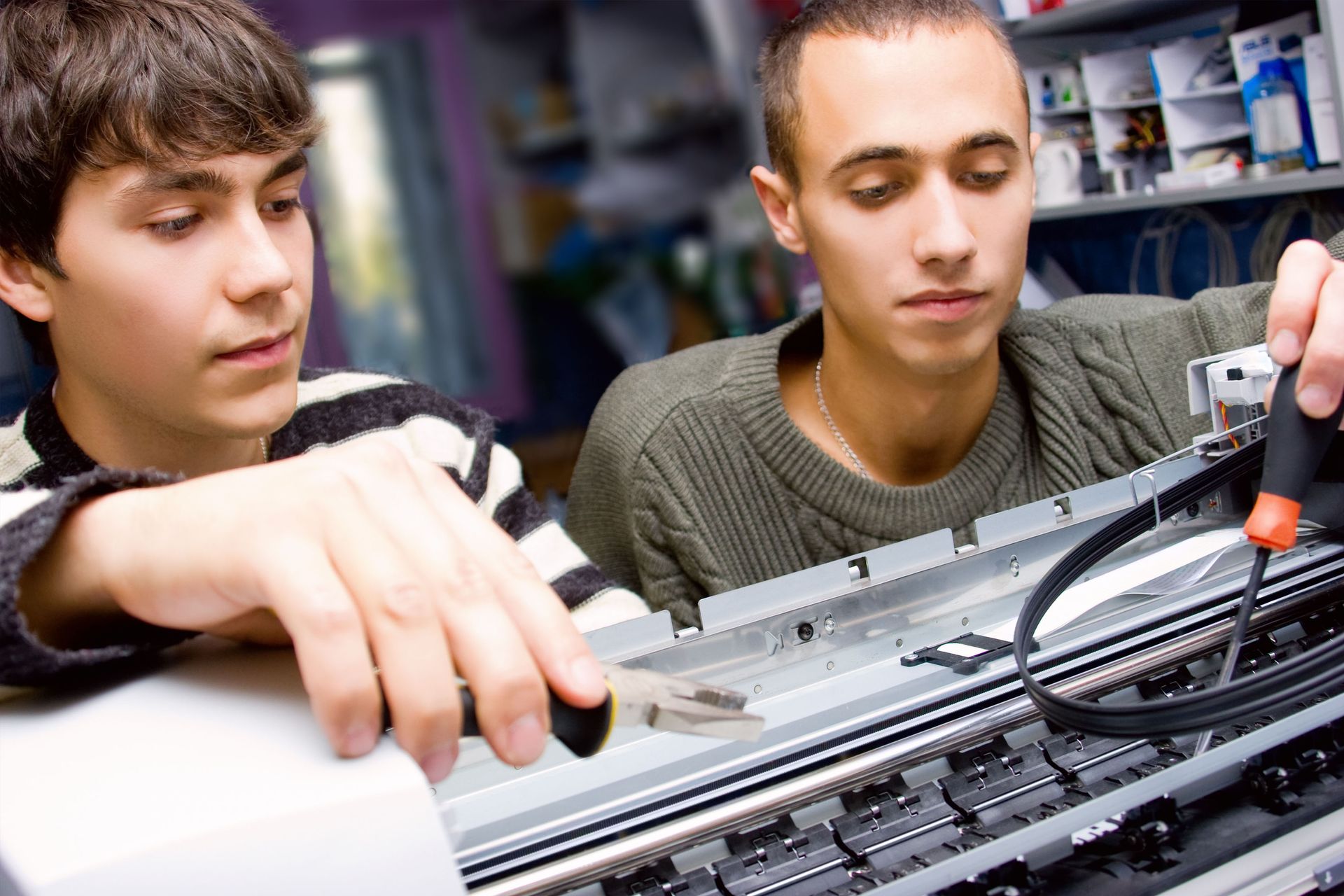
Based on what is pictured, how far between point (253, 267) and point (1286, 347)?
66 centimetres

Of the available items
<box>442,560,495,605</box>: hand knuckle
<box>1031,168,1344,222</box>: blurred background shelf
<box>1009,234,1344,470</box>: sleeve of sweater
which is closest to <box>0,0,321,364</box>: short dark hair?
<box>442,560,495,605</box>: hand knuckle

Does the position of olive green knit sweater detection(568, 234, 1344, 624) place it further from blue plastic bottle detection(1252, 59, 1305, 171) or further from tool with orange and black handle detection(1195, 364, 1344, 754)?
blue plastic bottle detection(1252, 59, 1305, 171)

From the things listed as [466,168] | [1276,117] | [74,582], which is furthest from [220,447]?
[466,168]

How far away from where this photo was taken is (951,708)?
60cm

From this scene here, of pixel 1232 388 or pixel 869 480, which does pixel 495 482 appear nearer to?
pixel 869 480

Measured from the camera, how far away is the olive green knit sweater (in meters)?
1.28

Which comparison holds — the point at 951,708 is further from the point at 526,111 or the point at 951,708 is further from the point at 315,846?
the point at 526,111

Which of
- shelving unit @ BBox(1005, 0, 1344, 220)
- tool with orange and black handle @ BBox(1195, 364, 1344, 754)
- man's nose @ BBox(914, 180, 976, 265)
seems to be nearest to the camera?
tool with orange and black handle @ BBox(1195, 364, 1344, 754)

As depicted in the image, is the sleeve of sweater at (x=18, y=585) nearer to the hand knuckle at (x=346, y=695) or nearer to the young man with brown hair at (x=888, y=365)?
the hand knuckle at (x=346, y=695)

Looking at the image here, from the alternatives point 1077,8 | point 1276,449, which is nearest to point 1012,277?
point 1276,449

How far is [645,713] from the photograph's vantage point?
0.45 metres

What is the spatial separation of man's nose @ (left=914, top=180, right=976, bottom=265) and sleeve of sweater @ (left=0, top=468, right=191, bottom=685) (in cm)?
80


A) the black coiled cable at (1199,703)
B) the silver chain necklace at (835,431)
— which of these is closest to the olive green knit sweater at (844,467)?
the silver chain necklace at (835,431)

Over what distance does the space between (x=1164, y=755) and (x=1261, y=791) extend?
0.18 ft
